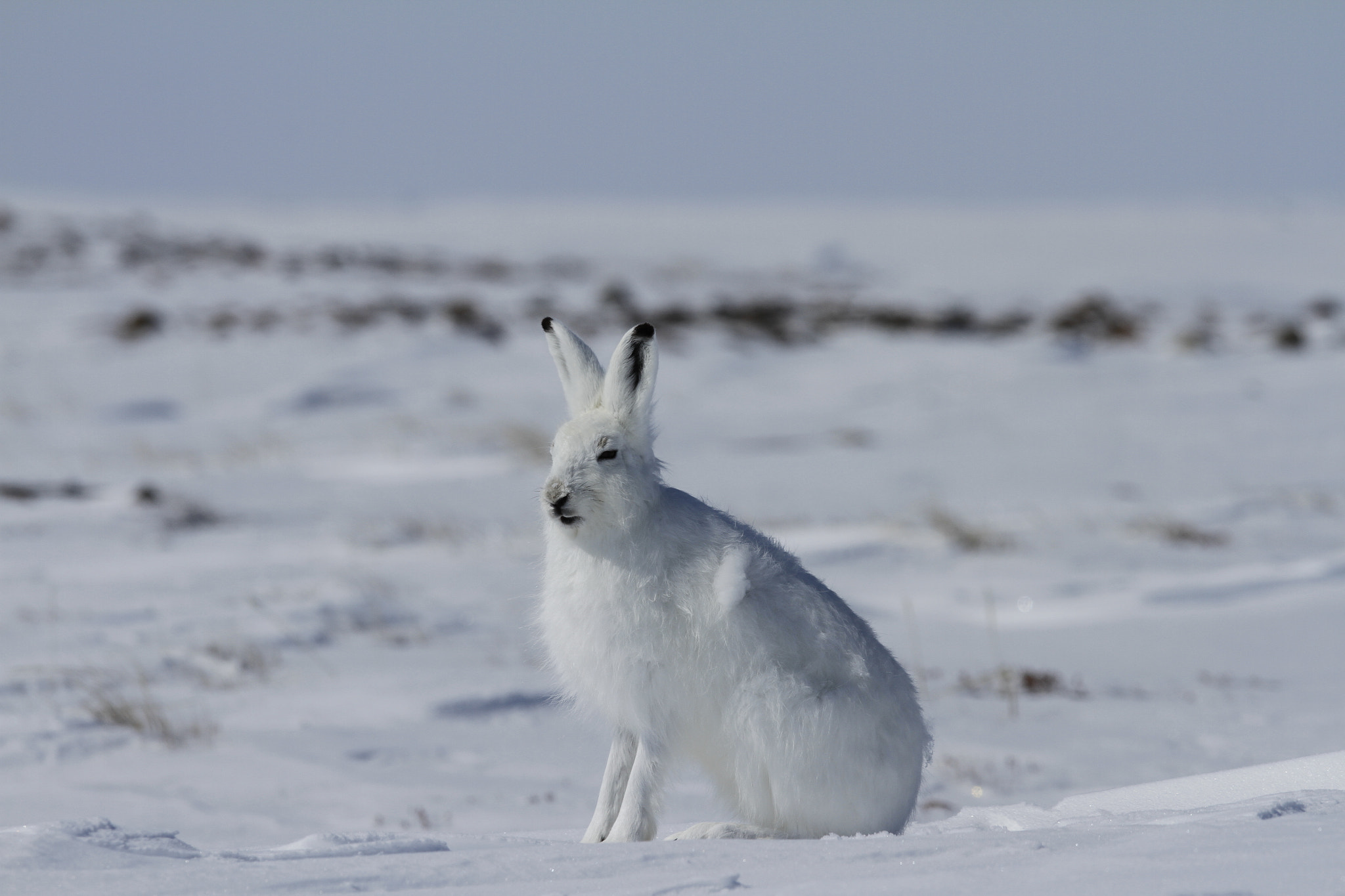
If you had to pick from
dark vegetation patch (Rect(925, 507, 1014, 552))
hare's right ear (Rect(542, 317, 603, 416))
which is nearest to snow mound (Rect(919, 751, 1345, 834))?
hare's right ear (Rect(542, 317, 603, 416))

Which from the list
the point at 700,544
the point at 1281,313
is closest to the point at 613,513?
the point at 700,544

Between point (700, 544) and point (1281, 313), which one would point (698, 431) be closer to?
point (700, 544)

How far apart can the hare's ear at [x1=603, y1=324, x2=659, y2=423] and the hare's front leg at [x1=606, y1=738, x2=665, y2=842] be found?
2.82 ft

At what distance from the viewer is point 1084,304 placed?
31.0 meters

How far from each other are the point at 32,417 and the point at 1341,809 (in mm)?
16279

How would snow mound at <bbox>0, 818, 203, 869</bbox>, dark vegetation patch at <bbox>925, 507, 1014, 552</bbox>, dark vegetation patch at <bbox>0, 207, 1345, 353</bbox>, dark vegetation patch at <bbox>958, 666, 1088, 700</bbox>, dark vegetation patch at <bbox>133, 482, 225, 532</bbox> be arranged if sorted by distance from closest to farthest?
snow mound at <bbox>0, 818, 203, 869</bbox> → dark vegetation patch at <bbox>958, 666, 1088, 700</bbox> → dark vegetation patch at <bbox>925, 507, 1014, 552</bbox> → dark vegetation patch at <bbox>133, 482, 225, 532</bbox> → dark vegetation patch at <bbox>0, 207, 1345, 353</bbox>

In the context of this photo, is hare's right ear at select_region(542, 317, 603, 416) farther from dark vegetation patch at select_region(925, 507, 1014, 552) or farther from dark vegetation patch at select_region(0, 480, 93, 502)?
dark vegetation patch at select_region(0, 480, 93, 502)

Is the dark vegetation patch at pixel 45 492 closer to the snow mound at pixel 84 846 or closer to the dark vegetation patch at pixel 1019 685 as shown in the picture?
the dark vegetation patch at pixel 1019 685

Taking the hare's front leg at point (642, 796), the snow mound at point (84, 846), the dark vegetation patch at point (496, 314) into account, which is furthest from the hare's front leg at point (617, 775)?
the dark vegetation patch at point (496, 314)

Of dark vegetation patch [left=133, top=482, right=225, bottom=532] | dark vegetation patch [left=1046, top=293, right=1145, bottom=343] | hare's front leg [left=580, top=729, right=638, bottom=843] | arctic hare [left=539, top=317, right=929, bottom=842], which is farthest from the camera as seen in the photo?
dark vegetation patch [left=1046, top=293, right=1145, bottom=343]

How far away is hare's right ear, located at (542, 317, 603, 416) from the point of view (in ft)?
12.1

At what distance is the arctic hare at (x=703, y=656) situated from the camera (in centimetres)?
340

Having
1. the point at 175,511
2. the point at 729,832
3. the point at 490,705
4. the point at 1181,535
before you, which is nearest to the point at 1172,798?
the point at 729,832

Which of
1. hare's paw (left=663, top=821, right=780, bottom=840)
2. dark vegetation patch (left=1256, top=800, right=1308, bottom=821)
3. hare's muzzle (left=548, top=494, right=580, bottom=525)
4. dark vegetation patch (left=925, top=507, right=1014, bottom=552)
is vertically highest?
dark vegetation patch (left=925, top=507, right=1014, bottom=552)
